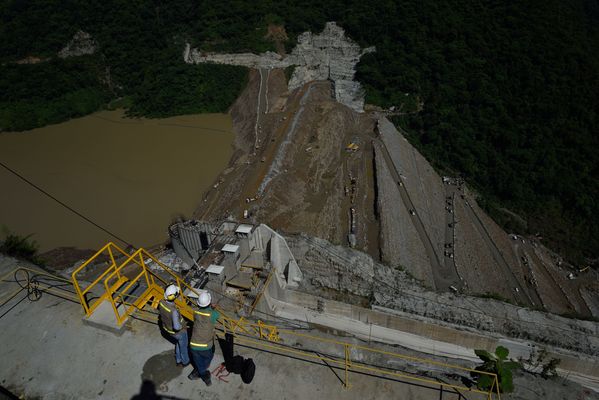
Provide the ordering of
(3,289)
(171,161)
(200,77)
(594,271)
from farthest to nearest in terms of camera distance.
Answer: (200,77) < (171,161) < (594,271) < (3,289)

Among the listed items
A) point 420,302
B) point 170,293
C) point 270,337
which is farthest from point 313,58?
point 170,293

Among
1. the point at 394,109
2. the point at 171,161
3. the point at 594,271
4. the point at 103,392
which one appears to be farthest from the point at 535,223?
the point at 103,392

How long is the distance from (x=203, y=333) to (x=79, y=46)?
1610 inches

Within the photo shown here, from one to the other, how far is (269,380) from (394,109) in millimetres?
29523

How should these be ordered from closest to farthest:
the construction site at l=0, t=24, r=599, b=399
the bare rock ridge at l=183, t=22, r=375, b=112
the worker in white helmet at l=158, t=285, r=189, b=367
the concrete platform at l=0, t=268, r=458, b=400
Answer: the worker in white helmet at l=158, t=285, r=189, b=367 < the concrete platform at l=0, t=268, r=458, b=400 < the construction site at l=0, t=24, r=599, b=399 < the bare rock ridge at l=183, t=22, r=375, b=112

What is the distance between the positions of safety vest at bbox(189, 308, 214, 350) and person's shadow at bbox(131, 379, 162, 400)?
48.4 inches

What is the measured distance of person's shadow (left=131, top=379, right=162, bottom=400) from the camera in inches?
239

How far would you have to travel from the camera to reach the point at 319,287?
48.6ft

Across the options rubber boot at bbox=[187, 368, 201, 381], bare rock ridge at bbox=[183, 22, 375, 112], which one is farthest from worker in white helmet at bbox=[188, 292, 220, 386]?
bare rock ridge at bbox=[183, 22, 375, 112]

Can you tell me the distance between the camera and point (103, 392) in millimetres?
6195

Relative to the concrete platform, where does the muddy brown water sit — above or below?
below

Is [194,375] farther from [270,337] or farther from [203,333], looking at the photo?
[270,337]

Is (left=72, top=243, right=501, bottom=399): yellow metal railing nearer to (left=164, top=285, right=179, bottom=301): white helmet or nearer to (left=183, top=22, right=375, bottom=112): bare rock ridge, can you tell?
(left=164, top=285, right=179, bottom=301): white helmet

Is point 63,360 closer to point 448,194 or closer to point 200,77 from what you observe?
point 448,194
